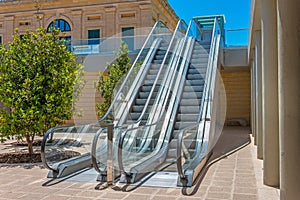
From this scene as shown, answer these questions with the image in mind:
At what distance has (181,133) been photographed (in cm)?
508

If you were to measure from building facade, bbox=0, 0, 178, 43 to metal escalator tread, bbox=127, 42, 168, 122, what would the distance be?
13.3 metres

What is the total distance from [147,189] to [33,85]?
383cm

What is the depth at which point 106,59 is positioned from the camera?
14.0 metres

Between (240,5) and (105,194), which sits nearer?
(105,194)

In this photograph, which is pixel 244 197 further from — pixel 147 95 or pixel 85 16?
pixel 85 16

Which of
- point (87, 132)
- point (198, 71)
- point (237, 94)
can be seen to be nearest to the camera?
point (87, 132)

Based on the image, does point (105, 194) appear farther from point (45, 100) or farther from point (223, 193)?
point (45, 100)

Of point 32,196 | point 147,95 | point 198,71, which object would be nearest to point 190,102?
point 147,95

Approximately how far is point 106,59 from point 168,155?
792 cm

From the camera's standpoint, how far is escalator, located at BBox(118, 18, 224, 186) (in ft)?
17.6

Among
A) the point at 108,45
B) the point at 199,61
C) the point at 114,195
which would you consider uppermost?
the point at 108,45

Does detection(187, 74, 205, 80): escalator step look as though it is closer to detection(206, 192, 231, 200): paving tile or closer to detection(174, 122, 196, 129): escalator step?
detection(174, 122, 196, 129): escalator step

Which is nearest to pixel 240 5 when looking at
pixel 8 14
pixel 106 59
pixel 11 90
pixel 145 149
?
pixel 106 59

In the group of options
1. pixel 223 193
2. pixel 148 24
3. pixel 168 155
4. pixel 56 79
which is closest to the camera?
pixel 223 193
